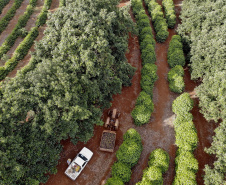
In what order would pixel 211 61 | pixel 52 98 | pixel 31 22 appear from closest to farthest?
pixel 52 98
pixel 211 61
pixel 31 22

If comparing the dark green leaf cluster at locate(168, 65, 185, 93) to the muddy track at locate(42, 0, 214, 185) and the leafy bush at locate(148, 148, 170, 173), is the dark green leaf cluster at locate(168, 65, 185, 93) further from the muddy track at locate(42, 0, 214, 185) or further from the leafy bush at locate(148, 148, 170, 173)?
the leafy bush at locate(148, 148, 170, 173)

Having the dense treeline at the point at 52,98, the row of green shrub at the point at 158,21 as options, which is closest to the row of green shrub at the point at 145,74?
the row of green shrub at the point at 158,21

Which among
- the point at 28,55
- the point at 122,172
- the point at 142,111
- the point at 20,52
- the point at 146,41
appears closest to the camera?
the point at 122,172

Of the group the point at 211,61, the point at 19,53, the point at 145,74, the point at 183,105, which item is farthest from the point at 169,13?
the point at 19,53

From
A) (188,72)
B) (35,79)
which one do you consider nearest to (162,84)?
(188,72)

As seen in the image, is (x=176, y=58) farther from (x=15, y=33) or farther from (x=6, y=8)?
(x=6, y=8)
